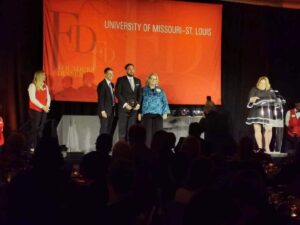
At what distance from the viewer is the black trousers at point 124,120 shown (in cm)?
813

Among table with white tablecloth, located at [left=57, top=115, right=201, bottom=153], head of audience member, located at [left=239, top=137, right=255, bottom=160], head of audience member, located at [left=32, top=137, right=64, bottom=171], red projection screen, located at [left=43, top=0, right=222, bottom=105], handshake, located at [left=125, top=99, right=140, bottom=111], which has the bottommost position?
table with white tablecloth, located at [left=57, top=115, right=201, bottom=153]

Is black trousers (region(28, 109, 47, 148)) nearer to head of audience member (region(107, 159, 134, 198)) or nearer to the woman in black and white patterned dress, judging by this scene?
the woman in black and white patterned dress

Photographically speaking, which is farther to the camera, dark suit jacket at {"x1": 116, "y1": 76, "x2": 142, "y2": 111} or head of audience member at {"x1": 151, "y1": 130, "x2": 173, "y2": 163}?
dark suit jacket at {"x1": 116, "y1": 76, "x2": 142, "y2": 111}

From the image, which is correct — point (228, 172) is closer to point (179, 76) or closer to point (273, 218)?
point (273, 218)

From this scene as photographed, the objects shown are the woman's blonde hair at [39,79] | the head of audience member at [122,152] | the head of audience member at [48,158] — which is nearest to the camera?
the head of audience member at [48,158]

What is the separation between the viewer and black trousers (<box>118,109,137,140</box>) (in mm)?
8133

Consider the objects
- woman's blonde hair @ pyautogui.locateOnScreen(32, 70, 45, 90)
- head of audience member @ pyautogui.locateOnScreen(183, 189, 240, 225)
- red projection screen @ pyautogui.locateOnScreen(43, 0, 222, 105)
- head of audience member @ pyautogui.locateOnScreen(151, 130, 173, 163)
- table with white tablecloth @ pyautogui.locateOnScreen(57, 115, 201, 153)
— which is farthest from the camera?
red projection screen @ pyautogui.locateOnScreen(43, 0, 222, 105)

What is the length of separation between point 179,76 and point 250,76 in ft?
6.13

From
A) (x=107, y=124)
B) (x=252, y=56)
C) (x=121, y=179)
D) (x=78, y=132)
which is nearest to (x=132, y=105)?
(x=107, y=124)

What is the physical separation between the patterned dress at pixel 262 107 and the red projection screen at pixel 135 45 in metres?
1.18

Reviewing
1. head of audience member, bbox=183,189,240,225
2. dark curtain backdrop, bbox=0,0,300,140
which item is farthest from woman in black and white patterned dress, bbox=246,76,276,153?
head of audience member, bbox=183,189,240,225

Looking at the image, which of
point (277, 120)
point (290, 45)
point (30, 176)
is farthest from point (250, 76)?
point (30, 176)

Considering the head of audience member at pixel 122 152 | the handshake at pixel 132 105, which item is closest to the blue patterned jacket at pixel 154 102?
the handshake at pixel 132 105

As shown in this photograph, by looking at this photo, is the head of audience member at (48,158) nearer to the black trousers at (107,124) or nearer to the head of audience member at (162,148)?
the head of audience member at (162,148)
